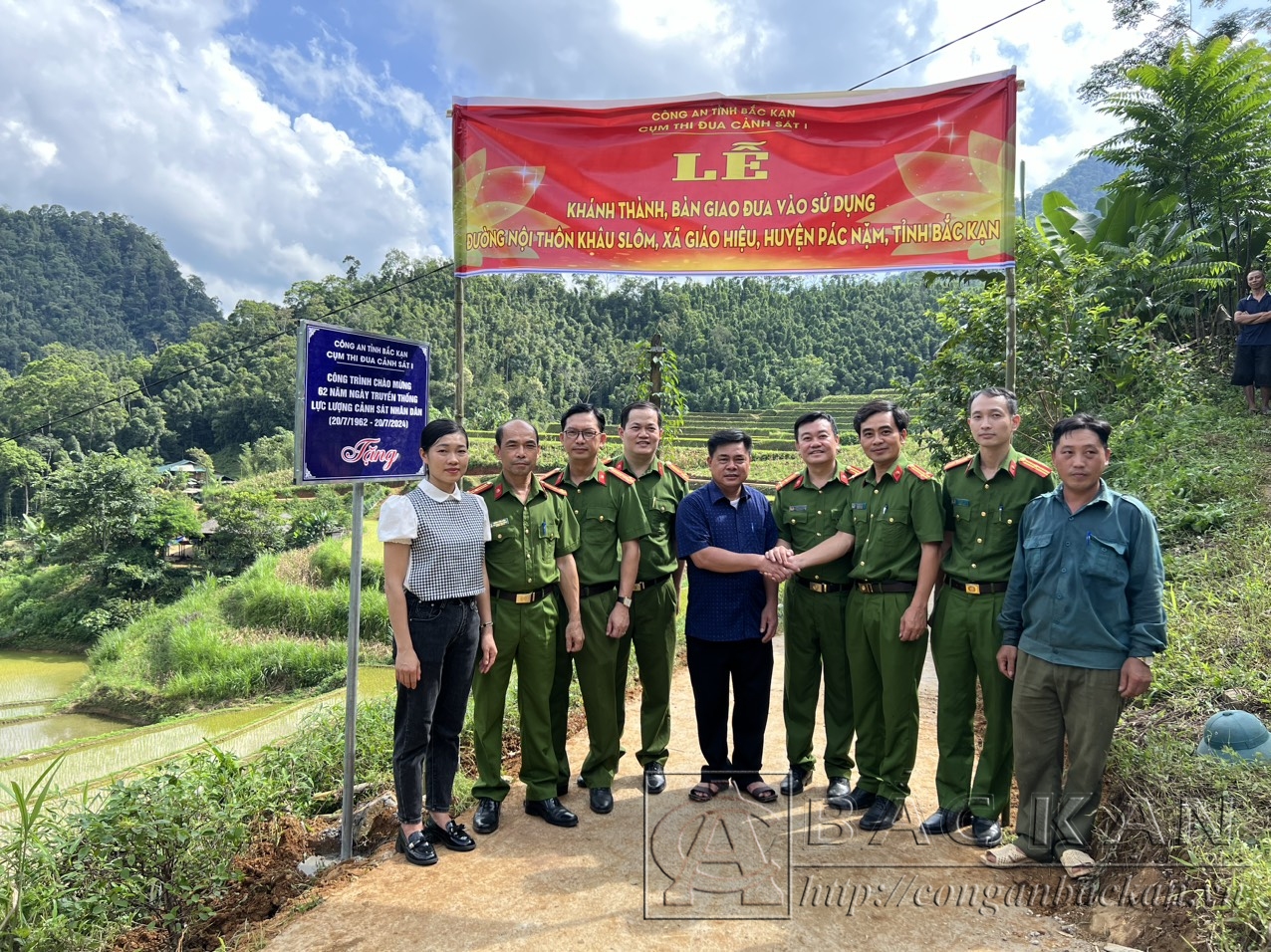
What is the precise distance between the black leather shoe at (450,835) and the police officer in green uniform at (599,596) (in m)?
0.52

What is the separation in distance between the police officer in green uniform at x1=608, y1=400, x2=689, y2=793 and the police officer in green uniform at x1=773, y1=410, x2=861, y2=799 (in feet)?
→ 1.75

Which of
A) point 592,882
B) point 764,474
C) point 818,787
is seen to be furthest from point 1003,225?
point 764,474

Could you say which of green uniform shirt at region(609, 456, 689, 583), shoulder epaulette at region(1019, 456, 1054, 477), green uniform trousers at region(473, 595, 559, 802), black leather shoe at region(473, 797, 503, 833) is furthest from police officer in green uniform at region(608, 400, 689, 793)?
shoulder epaulette at region(1019, 456, 1054, 477)

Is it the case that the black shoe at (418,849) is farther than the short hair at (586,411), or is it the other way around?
the short hair at (586,411)

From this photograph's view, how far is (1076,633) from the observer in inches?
104

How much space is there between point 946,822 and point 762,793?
2.45 feet

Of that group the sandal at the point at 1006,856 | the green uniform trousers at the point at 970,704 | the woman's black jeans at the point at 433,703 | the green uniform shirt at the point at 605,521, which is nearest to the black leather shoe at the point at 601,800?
the woman's black jeans at the point at 433,703

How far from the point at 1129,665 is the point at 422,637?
248cm

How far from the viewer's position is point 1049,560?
8.89 ft

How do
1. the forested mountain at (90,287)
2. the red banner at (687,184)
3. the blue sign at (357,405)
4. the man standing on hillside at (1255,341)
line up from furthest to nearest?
the forested mountain at (90,287)
the man standing on hillside at (1255,341)
the red banner at (687,184)
the blue sign at (357,405)

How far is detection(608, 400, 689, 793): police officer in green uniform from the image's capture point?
11.4ft

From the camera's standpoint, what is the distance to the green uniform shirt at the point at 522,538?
10.3 ft

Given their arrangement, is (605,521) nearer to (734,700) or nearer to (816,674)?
(734,700)

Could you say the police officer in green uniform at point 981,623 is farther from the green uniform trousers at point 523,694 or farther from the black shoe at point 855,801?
the green uniform trousers at point 523,694
